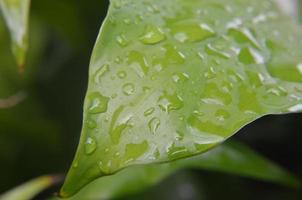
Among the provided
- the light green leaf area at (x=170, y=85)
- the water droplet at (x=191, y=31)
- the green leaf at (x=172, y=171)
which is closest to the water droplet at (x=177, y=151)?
the light green leaf area at (x=170, y=85)

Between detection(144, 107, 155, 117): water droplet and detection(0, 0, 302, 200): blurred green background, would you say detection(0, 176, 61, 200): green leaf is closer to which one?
detection(0, 0, 302, 200): blurred green background

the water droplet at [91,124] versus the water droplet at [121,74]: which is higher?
the water droplet at [121,74]

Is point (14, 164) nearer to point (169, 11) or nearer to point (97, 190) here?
point (97, 190)

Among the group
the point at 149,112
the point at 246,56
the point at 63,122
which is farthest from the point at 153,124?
the point at 63,122

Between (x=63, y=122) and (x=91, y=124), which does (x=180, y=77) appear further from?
(x=63, y=122)

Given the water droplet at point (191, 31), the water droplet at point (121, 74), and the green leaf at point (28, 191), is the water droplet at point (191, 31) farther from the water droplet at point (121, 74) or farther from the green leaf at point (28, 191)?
the green leaf at point (28, 191)
